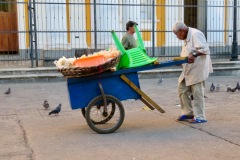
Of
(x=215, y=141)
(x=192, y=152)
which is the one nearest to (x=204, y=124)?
(x=215, y=141)

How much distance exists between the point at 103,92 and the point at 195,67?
1705 mm

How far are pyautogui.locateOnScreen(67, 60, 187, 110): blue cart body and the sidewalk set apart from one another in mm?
585

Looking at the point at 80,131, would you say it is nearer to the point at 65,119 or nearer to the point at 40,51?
the point at 65,119

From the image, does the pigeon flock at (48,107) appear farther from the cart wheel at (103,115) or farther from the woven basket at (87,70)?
the woven basket at (87,70)

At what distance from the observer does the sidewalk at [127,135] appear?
5.71 m

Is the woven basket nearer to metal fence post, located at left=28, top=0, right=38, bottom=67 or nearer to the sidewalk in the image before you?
the sidewalk

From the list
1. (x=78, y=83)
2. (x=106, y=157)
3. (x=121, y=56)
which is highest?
(x=121, y=56)

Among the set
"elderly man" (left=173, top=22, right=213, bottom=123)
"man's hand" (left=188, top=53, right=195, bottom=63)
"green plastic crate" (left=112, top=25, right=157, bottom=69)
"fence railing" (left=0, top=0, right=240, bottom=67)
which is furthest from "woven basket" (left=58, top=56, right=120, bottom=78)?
"fence railing" (left=0, top=0, right=240, bottom=67)

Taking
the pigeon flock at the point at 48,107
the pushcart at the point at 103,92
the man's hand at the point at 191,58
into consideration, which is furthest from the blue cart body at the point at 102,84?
the pigeon flock at the point at 48,107

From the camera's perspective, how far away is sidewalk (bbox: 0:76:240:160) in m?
5.71

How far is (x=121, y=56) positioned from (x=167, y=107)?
8.98ft

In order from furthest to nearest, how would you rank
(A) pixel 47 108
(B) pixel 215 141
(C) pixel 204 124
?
(A) pixel 47 108 → (C) pixel 204 124 → (B) pixel 215 141

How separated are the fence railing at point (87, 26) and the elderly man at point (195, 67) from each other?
6.90 metres

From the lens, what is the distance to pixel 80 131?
22.9 ft
